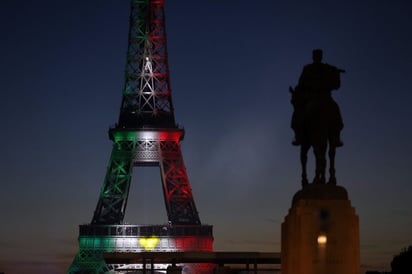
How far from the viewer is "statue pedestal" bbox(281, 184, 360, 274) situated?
26.8m

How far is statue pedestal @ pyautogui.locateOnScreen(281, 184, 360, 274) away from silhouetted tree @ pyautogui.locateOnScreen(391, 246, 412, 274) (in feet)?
139

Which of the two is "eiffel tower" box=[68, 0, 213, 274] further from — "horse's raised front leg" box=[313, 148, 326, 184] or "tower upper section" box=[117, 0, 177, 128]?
"horse's raised front leg" box=[313, 148, 326, 184]

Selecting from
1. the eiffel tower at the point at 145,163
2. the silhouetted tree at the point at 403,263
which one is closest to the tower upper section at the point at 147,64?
the eiffel tower at the point at 145,163

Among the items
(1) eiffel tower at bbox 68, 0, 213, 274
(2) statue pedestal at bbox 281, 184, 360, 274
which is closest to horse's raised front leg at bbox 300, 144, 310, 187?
(2) statue pedestal at bbox 281, 184, 360, 274

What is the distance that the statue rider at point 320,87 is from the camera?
1091 inches

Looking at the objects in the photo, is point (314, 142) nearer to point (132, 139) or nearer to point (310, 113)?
point (310, 113)

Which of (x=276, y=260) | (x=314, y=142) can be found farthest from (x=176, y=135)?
(x=314, y=142)

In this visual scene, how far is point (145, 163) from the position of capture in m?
120

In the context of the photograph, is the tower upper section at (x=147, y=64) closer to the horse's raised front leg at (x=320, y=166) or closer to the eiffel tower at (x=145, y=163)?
the eiffel tower at (x=145, y=163)

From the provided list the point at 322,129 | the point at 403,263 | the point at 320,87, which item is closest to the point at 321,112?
the point at 322,129

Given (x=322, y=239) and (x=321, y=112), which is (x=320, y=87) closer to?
(x=321, y=112)

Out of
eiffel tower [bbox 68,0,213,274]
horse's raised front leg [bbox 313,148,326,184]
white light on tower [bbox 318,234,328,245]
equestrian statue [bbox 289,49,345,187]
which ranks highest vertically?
eiffel tower [bbox 68,0,213,274]

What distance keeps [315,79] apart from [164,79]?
9701 centimetres

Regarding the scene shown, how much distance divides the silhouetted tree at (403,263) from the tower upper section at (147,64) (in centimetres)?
5498
